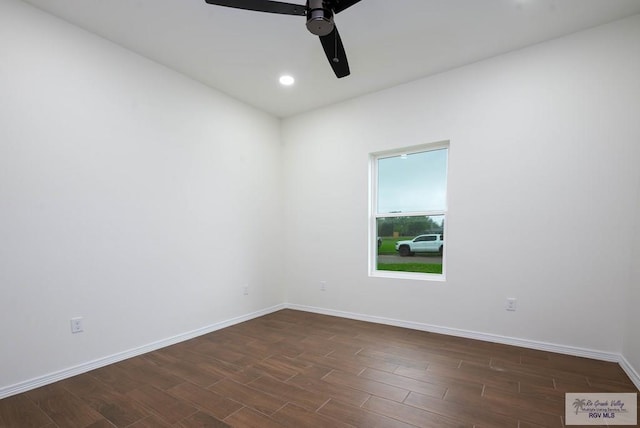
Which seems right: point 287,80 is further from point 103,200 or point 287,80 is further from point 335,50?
point 103,200

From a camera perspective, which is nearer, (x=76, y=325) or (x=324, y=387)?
(x=324, y=387)

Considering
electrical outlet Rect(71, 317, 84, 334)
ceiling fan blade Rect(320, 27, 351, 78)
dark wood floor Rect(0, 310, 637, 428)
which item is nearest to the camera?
dark wood floor Rect(0, 310, 637, 428)

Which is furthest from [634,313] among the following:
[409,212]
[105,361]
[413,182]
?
[105,361]

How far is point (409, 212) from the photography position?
11.1 ft

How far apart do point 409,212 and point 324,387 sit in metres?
2.09

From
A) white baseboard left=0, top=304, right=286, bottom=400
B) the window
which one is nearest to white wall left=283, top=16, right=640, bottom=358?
the window

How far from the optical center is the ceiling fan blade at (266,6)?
1.58 m

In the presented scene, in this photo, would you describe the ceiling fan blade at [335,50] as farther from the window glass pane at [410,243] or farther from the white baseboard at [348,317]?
the white baseboard at [348,317]

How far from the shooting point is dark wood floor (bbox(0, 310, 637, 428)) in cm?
169

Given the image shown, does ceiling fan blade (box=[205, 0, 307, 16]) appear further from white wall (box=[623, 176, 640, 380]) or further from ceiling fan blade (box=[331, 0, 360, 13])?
white wall (box=[623, 176, 640, 380])

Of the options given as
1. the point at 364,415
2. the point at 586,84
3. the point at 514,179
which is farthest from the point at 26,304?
the point at 586,84

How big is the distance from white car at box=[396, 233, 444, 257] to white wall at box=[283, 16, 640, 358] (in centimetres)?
22

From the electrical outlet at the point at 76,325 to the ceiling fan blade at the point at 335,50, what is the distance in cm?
270

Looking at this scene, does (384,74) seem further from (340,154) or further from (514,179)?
(514,179)
